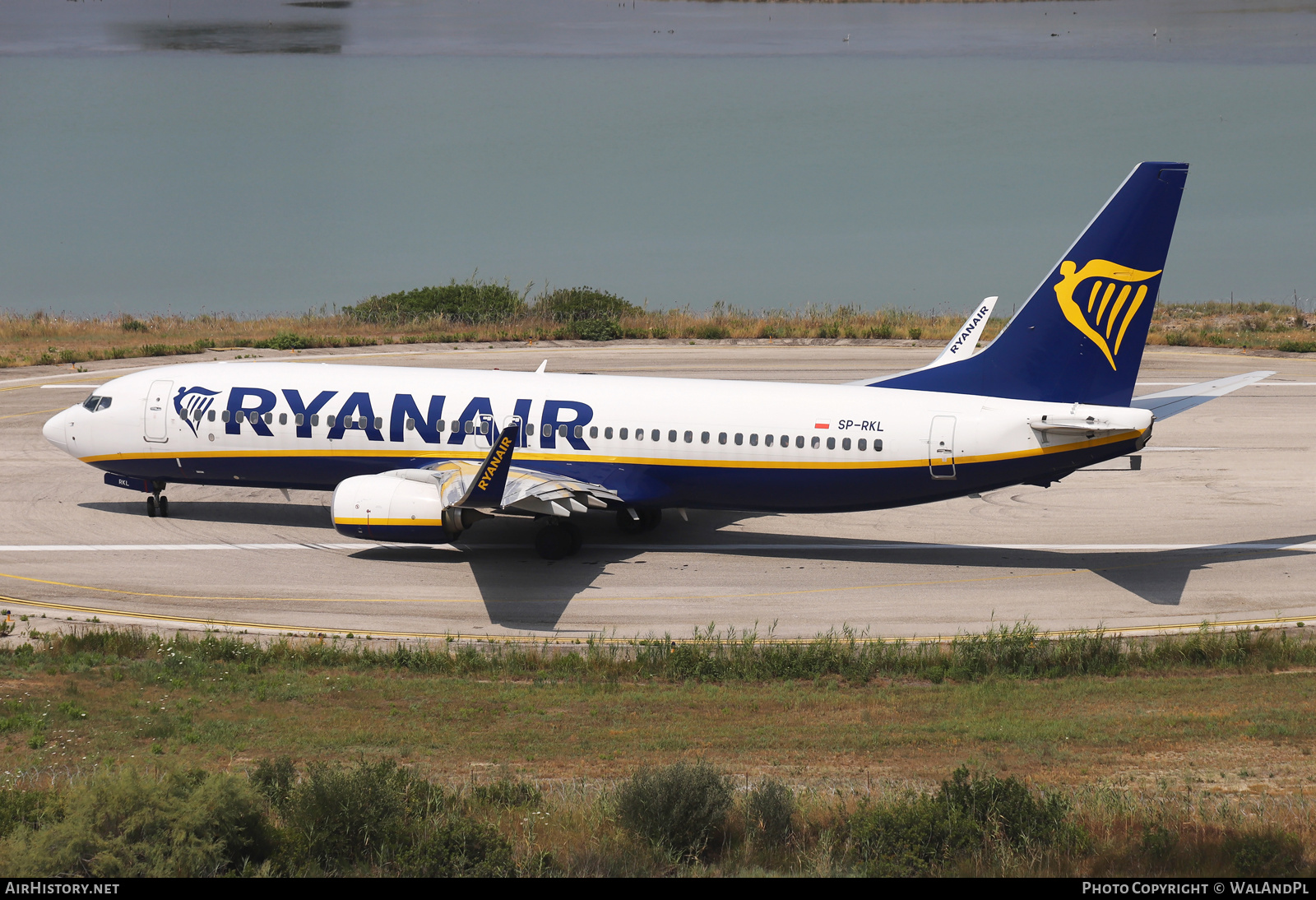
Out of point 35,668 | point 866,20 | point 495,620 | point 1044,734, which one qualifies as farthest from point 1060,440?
point 866,20

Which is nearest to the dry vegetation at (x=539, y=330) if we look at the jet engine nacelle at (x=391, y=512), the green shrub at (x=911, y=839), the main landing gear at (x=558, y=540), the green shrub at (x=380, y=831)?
the jet engine nacelle at (x=391, y=512)

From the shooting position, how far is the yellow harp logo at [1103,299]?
1128 inches

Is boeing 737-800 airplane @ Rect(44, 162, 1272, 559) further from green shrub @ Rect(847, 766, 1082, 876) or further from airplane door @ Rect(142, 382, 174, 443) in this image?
green shrub @ Rect(847, 766, 1082, 876)

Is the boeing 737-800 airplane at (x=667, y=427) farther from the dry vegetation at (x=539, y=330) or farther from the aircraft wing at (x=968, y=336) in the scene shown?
the dry vegetation at (x=539, y=330)

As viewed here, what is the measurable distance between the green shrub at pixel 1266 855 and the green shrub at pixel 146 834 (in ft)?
34.7

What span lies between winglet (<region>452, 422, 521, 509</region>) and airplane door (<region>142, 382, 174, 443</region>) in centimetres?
1107

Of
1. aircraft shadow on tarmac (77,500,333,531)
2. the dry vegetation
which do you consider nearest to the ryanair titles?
aircraft shadow on tarmac (77,500,333,531)

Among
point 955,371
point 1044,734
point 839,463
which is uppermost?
point 955,371

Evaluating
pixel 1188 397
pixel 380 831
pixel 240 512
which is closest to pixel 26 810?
pixel 380 831

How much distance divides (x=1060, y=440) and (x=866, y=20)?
158168mm

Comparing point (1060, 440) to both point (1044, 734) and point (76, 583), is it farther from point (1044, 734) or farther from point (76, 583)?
point (76, 583)

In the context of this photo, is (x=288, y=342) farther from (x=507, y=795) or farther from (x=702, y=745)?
(x=507, y=795)

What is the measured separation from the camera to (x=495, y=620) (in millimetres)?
27656

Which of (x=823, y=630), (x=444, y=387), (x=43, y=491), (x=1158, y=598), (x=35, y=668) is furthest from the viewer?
(x=43, y=491)
